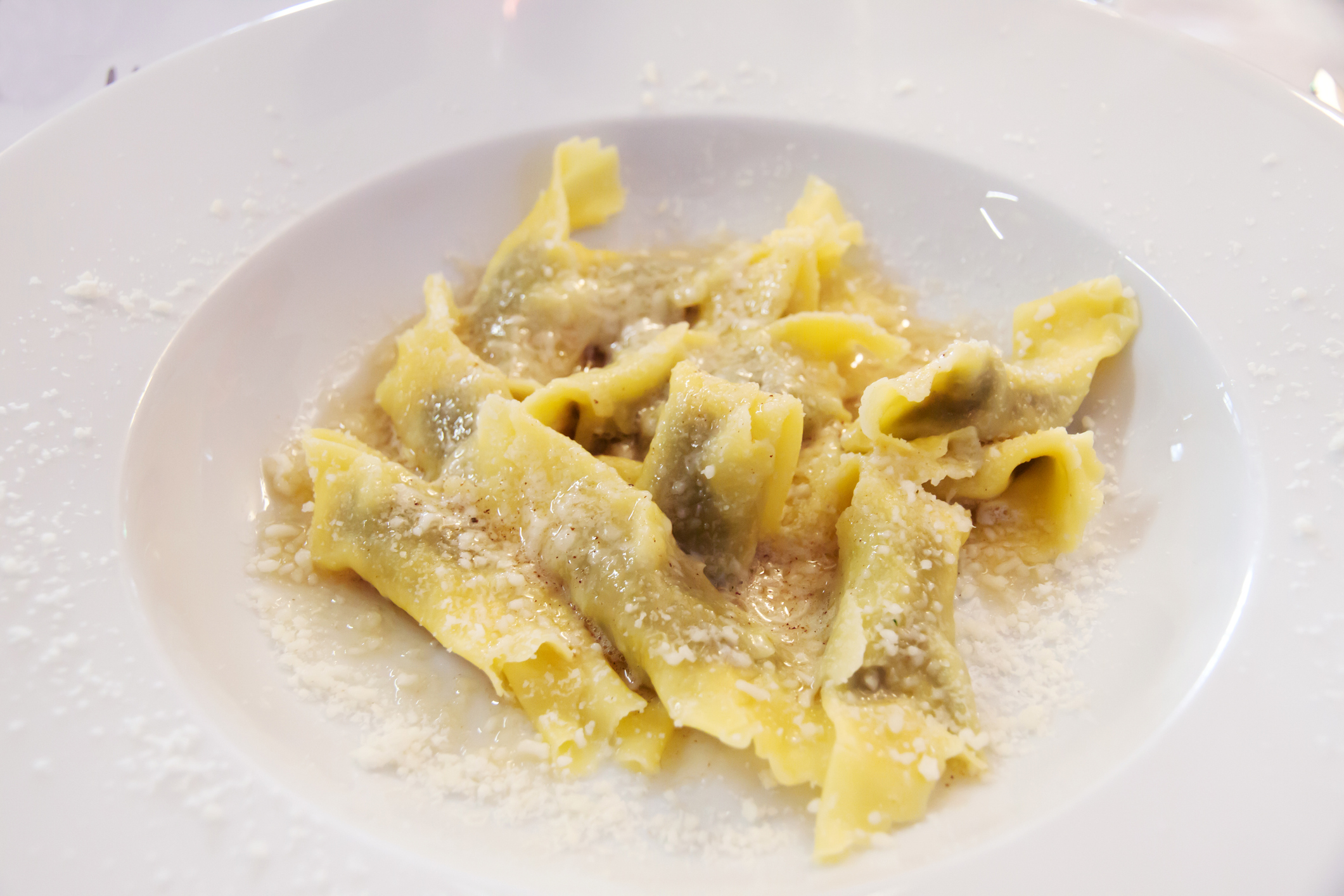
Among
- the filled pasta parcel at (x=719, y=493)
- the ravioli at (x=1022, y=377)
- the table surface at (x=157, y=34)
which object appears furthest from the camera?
the table surface at (x=157, y=34)

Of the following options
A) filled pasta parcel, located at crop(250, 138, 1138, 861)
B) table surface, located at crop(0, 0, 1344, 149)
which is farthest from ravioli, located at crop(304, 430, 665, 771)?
table surface, located at crop(0, 0, 1344, 149)

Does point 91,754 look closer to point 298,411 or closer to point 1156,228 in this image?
point 298,411

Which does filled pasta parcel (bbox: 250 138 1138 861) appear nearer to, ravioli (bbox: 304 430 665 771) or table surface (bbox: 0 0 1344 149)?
ravioli (bbox: 304 430 665 771)

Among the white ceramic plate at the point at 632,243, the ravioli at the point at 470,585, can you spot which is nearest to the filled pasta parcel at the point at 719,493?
the ravioli at the point at 470,585

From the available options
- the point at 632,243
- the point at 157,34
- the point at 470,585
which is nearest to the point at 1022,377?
the point at 632,243

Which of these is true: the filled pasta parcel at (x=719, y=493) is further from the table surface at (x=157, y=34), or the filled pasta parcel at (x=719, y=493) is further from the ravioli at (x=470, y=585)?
the table surface at (x=157, y=34)

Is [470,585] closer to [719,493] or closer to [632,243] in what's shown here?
[719,493]

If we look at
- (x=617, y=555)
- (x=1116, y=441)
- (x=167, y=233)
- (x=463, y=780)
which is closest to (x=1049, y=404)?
(x=1116, y=441)
